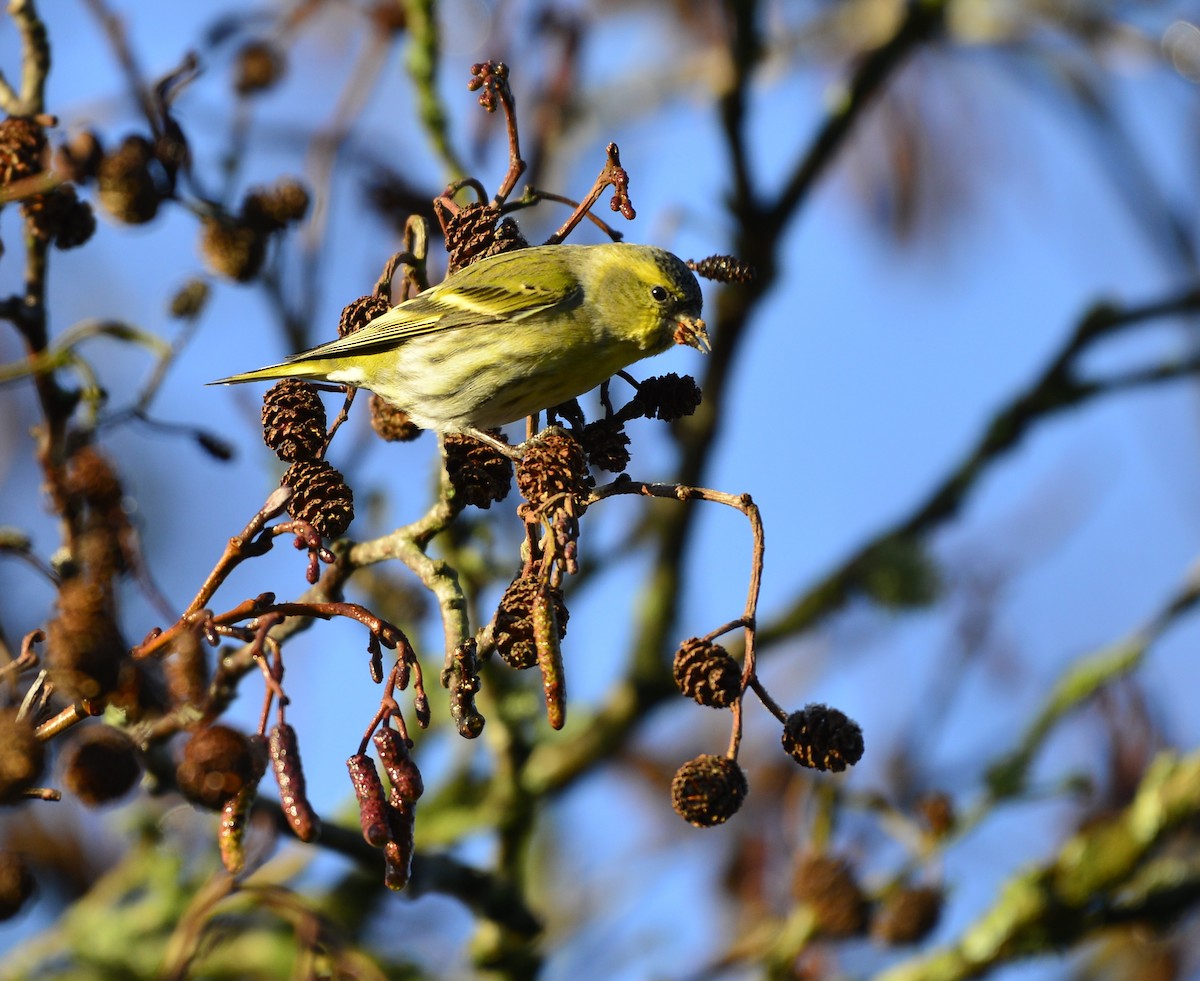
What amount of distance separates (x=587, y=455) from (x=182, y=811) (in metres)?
1.86

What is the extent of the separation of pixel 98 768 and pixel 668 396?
965 mm

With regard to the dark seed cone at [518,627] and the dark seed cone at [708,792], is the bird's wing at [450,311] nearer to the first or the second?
the dark seed cone at [518,627]

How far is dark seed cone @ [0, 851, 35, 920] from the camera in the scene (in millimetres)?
1614

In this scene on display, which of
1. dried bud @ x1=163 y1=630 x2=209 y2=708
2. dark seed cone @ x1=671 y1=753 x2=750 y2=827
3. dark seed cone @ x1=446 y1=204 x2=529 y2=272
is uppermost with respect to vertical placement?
dark seed cone @ x1=446 y1=204 x2=529 y2=272

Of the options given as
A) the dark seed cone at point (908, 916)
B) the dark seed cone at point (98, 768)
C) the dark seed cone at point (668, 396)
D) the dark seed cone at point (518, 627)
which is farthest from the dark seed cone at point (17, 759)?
the dark seed cone at point (908, 916)

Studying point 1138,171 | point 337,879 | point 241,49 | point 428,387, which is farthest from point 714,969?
point 1138,171

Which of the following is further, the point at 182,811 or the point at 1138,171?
the point at 1138,171

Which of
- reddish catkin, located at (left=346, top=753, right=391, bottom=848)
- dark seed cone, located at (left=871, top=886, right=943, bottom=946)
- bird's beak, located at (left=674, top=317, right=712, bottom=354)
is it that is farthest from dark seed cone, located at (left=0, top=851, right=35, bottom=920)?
dark seed cone, located at (left=871, top=886, right=943, bottom=946)

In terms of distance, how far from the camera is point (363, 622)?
154 centimetres

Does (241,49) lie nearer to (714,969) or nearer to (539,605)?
(539,605)

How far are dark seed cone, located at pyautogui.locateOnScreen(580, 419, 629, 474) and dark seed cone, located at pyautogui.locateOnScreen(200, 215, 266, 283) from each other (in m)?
0.91

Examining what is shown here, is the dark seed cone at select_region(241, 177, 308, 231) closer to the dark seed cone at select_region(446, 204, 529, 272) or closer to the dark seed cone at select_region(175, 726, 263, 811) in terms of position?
the dark seed cone at select_region(446, 204, 529, 272)

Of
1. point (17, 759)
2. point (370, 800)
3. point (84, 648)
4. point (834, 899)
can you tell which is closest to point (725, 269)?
point (370, 800)

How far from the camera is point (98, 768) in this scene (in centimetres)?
142
